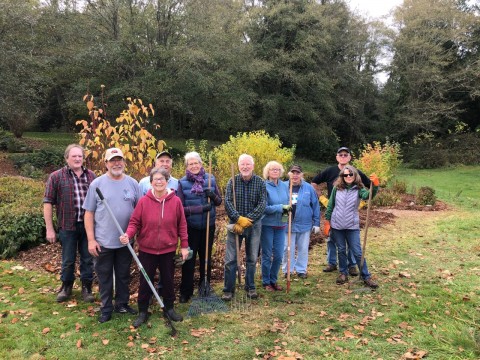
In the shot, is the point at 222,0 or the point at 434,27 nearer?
the point at 222,0

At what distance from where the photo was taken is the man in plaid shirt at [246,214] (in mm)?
4500

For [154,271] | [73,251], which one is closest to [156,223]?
[154,271]

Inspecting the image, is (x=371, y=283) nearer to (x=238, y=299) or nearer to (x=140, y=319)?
(x=238, y=299)

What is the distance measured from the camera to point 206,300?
462cm

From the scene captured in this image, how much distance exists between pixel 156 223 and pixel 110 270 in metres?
0.83

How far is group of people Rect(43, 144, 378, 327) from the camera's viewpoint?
13.0ft

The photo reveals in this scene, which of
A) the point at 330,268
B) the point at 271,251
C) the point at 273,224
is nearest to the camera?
the point at 273,224

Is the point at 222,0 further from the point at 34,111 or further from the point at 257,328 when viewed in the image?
the point at 257,328

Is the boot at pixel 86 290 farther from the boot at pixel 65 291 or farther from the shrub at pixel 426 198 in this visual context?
the shrub at pixel 426 198

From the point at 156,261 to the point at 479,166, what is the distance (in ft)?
92.4

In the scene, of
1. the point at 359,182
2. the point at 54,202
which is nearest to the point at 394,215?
the point at 359,182

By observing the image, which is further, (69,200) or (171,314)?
(69,200)

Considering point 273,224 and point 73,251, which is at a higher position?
point 273,224

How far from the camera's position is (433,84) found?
2819 centimetres
